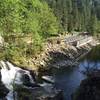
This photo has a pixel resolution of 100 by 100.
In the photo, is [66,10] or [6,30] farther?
[66,10]

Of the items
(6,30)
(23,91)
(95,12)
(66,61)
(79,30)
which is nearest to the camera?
(23,91)

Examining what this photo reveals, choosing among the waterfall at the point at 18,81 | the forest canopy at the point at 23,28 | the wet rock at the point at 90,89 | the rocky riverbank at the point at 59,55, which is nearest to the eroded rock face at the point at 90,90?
the wet rock at the point at 90,89

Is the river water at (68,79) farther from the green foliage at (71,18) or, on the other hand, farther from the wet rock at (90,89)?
the green foliage at (71,18)

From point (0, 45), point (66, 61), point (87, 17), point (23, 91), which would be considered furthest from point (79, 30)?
point (23, 91)

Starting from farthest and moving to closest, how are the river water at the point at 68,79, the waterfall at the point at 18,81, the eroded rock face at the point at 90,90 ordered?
the river water at the point at 68,79 → the waterfall at the point at 18,81 → the eroded rock face at the point at 90,90

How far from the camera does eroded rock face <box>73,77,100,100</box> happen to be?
33.2 m

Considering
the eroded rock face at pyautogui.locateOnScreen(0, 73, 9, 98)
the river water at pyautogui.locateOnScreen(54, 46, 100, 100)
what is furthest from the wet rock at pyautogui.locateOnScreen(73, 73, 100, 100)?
the eroded rock face at pyautogui.locateOnScreen(0, 73, 9, 98)

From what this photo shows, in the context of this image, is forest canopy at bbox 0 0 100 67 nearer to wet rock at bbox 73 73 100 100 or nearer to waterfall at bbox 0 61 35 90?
waterfall at bbox 0 61 35 90

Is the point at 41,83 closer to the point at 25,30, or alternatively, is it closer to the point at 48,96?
the point at 48,96

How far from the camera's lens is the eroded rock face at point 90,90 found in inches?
1309

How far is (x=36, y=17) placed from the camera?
89.7m

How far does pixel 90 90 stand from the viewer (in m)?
33.5

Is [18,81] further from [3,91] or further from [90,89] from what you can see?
[90,89]

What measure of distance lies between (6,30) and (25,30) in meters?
7.69
